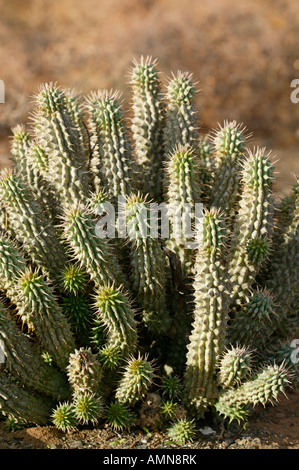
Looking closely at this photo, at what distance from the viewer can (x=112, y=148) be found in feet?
14.3

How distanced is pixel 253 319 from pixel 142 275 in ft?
2.89

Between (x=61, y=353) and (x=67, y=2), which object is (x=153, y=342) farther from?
(x=67, y=2)

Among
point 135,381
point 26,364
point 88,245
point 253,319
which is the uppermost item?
point 88,245

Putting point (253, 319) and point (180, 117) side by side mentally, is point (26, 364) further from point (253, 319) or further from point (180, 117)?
point (180, 117)

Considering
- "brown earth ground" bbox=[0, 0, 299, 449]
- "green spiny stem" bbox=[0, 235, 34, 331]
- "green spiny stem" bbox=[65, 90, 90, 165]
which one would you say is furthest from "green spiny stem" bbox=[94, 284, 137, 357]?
"brown earth ground" bbox=[0, 0, 299, 449]

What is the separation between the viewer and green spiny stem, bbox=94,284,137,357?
372 centimetres

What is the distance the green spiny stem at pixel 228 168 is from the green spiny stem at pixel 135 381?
Answer: 1.39 m

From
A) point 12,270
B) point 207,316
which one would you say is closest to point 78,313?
point 12,270

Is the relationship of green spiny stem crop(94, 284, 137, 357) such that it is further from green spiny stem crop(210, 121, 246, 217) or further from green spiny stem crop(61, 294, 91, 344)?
Answer: green spiny stem crop(210, 121, 246, 217)

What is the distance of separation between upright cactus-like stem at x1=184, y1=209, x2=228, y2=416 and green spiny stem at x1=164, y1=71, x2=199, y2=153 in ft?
3.30

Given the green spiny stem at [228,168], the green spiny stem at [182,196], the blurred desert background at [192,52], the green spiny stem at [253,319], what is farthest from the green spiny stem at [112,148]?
the blurred desert background at [192,52]

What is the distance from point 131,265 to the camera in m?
4.16
